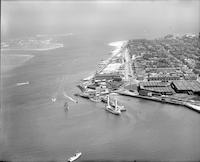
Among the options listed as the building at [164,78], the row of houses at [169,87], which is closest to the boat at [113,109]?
the row of houses at [169,87]

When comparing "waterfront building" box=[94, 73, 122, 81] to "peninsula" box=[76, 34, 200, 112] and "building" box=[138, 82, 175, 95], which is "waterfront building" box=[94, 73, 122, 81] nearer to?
"peninsula" box=[76, 34, 200, 112]

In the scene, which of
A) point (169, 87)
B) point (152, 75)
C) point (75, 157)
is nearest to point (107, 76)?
point (152, 75)

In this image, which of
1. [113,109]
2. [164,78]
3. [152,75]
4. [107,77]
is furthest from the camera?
[152,75]

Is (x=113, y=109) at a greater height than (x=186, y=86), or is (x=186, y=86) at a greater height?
(x=186, y=86)

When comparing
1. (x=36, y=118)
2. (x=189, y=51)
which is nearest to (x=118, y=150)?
(x=36, y=118)

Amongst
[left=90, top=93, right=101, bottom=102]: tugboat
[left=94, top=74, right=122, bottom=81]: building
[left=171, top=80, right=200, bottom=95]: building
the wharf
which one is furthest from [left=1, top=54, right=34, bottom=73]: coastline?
[left=171, top=80, right=200, bottom=95]: building

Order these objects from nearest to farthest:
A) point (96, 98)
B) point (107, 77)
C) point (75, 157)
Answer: point (75, 157) → point (96, 98) → point (107, 77)

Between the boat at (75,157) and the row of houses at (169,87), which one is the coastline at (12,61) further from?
the boat at (75,157)

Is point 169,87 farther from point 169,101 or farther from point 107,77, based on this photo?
point 107,77
